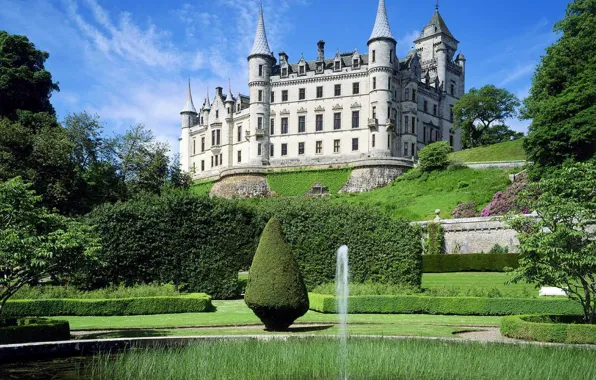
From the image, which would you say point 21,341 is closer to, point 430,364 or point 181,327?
point 181,327

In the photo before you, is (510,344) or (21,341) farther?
(21,341)

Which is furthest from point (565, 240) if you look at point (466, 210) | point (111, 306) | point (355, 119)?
point (355, 119)

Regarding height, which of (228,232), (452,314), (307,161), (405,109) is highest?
(405,109)

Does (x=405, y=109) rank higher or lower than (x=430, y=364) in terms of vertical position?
higher

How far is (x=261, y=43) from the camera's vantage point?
218 ft

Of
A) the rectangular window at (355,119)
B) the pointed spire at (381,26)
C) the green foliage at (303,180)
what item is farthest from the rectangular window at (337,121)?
the pointed spire at (381,26)

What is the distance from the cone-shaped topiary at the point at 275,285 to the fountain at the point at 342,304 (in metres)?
1.24

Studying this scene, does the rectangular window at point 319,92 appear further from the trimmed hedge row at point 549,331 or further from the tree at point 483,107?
the trimmed hedge row at point 549,331

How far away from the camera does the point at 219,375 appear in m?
9.51

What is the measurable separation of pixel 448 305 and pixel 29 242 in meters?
13.2

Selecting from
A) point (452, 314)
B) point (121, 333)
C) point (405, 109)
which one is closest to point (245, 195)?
point (405, 109)

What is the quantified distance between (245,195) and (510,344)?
159 ft

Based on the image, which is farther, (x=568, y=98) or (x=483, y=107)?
(x=483, y=107)

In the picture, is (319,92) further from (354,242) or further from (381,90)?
(354,242)
